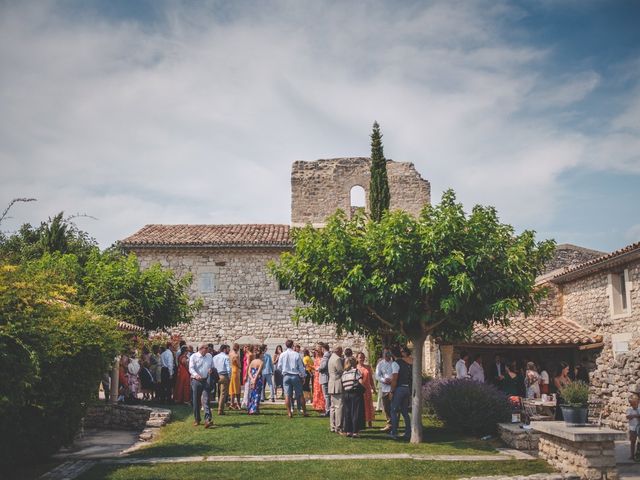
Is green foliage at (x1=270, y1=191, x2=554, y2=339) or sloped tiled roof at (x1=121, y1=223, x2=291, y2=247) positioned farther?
sloped tiled roof at (x1=121, y1=223, x2=291, y2=247)

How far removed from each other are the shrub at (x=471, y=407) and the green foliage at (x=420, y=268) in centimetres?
156

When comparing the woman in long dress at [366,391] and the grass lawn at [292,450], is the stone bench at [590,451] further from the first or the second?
the woman in long dress at [366,391]

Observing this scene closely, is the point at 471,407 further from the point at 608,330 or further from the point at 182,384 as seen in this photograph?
the point at 182,384

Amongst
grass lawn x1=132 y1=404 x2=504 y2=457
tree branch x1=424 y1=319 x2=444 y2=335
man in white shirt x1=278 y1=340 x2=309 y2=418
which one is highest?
tree branch x1=424 y1=319 x2=444 y2=335

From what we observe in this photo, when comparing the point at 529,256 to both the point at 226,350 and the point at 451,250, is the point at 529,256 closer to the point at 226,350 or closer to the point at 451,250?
the point at 451,250

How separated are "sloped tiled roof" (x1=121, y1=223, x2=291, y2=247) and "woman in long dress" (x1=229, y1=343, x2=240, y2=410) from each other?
31.6ft

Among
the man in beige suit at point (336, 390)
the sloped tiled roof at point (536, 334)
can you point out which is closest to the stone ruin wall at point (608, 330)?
the sloped tiled roof at point (536, 334)

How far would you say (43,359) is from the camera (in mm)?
8359

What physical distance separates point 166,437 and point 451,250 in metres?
6.61

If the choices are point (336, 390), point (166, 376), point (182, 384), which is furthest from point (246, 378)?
point (336, 390)

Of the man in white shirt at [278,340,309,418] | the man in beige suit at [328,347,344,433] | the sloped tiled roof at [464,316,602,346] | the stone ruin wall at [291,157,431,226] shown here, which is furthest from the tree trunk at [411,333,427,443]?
the stone ruin wall at [291,157,431,226]

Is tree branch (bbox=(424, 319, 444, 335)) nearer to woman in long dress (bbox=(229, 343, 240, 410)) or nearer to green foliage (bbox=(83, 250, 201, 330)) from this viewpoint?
woman in long dress (bbox=(229, 343, 240, 410))

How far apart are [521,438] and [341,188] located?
19704 millimetres

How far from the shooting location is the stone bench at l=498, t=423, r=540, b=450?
432 inches
